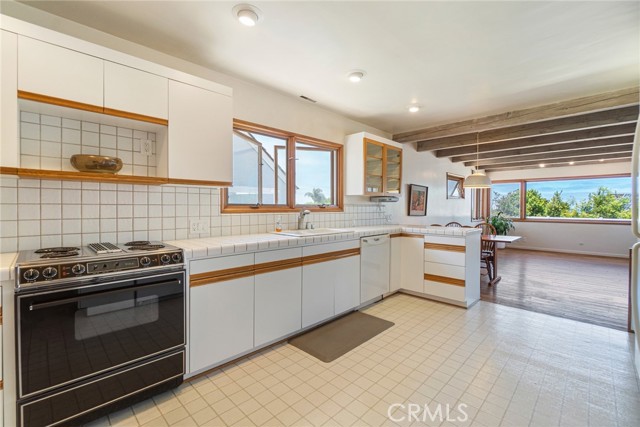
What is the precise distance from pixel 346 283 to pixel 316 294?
0.45m

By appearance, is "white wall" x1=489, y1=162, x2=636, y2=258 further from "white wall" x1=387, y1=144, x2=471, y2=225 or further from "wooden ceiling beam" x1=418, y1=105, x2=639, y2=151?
"wooden ceiling beam" x1=418, y1=105, x2=639, y2=151

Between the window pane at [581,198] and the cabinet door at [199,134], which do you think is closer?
the cabinet door at [199,134]

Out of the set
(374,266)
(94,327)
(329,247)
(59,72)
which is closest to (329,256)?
(329,247)

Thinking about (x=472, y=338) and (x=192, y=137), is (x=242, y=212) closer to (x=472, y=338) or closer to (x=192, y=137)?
(x=192, y=137)

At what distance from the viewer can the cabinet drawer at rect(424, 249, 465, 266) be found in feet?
11.0

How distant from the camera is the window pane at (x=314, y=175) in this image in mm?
3520

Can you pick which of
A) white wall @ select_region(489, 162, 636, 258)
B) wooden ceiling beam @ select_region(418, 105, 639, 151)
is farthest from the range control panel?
white wall @ select_region(489, 162, 636, 258)

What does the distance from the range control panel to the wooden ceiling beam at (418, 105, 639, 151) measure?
476 cm

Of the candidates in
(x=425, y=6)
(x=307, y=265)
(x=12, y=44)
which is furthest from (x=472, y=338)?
(x=12, y=44)

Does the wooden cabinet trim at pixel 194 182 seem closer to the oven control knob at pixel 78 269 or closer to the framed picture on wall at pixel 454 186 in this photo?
the oven control knob at pixel 78 269

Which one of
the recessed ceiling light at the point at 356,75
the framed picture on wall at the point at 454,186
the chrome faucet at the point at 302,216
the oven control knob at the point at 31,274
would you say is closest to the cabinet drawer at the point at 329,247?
the chrome faucet at the point at 302,216

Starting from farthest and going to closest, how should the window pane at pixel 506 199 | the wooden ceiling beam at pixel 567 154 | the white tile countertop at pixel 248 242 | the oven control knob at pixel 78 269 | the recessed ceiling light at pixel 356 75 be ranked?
1. the window pane at pixel 506 199
2. the wooden ceiling beam at pixel 567 154
3. the recessed ceiling light at pixel 356 75
4. the white tile countertop at pixel 248 242
5. the oven control knob at pixel 78 269

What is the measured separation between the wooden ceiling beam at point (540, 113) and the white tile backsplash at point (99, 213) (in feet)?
10.7

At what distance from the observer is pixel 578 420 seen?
1.65m
